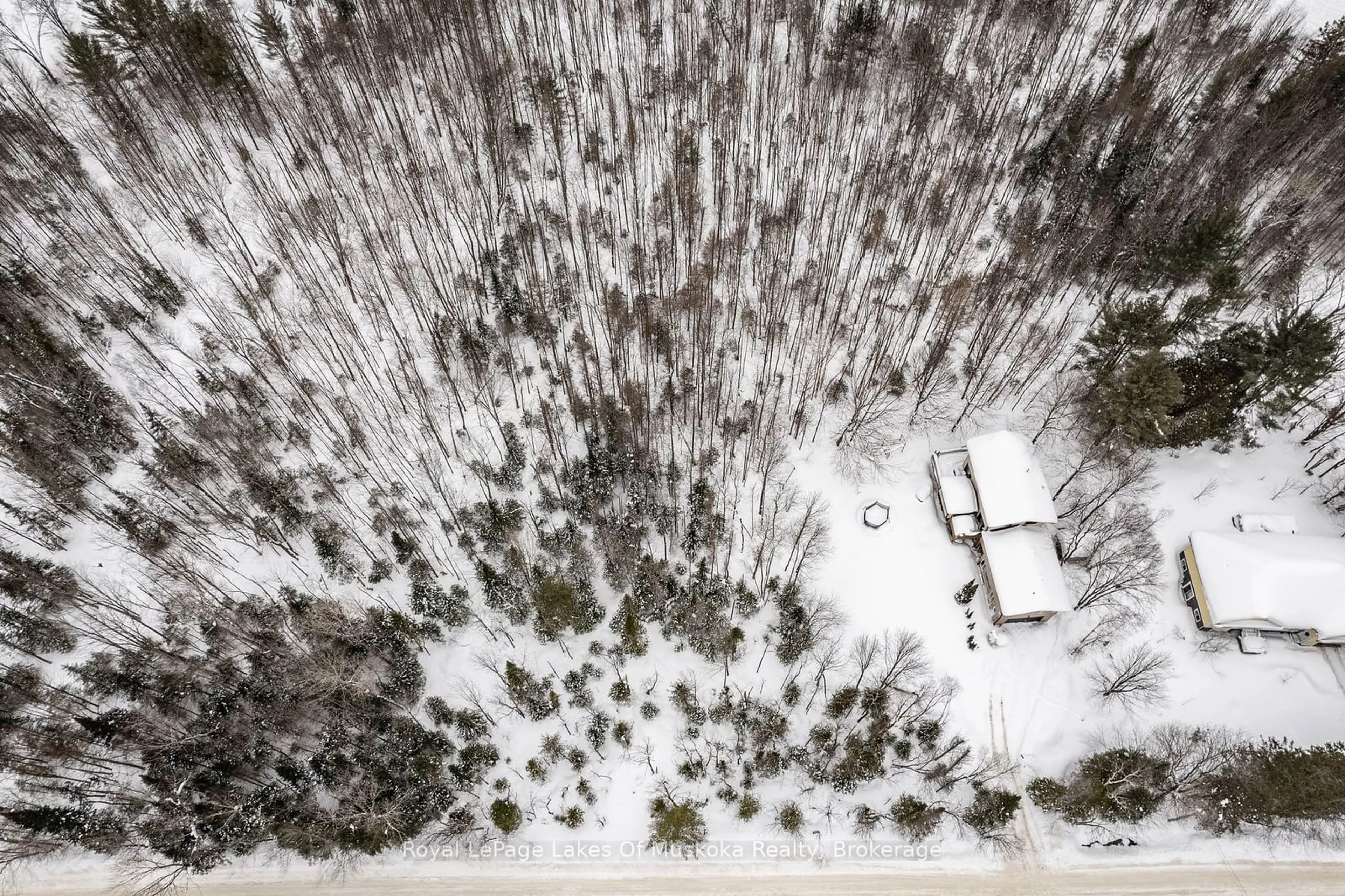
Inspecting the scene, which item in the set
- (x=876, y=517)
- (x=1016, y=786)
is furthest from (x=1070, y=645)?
(x=876, y=517)

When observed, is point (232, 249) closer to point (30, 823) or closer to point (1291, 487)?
point (30, 823)

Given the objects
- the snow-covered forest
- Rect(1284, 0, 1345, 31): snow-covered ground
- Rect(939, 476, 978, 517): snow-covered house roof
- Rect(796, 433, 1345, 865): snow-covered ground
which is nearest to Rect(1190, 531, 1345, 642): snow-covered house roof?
Rect(796, 433, 1345, 865): snow-covered ground

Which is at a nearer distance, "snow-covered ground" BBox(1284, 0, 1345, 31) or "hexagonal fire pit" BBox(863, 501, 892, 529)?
"hexagonal fire pit" BBox(863, 501, 892, 529)

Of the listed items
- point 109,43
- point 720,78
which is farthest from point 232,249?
point 720,78

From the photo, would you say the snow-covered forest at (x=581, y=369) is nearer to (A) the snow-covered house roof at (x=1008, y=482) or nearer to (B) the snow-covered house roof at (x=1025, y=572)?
(B) the snow-covered house roof at (x=1025, y=572)

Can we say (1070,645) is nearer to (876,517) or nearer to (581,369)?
(876,517)

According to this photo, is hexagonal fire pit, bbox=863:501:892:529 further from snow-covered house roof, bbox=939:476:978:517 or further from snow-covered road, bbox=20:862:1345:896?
snow-covered road, bbox=20:862:1345:896
